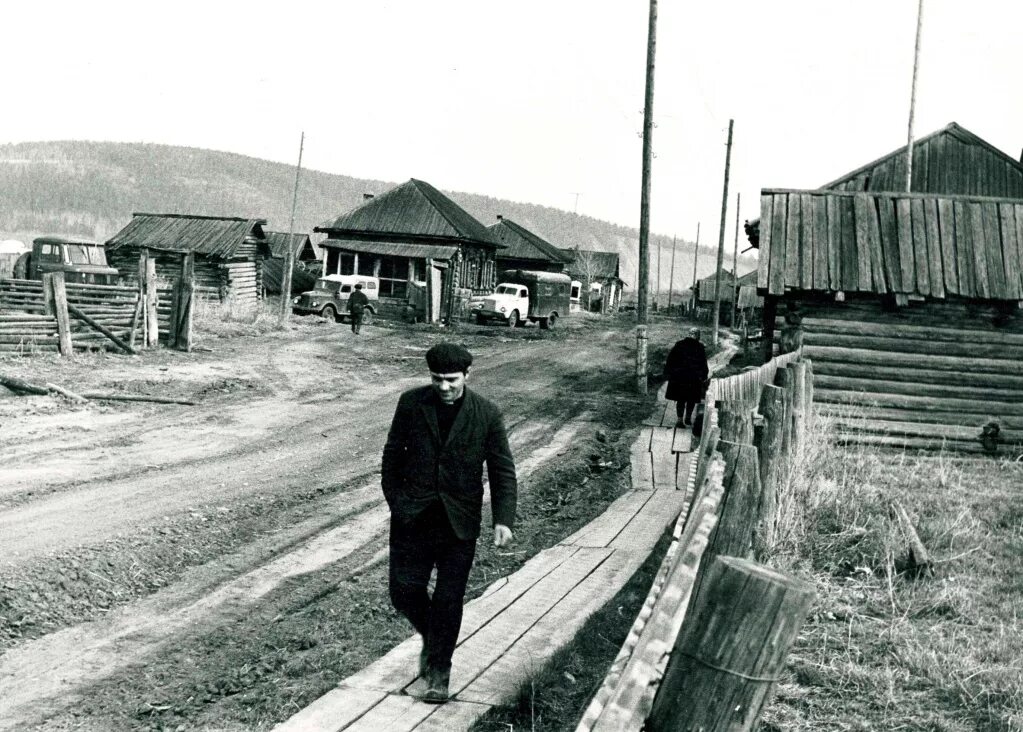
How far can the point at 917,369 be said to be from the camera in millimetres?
15523

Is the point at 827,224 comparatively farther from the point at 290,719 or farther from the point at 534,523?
the point at 290,719

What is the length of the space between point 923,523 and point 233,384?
1194 centimetres

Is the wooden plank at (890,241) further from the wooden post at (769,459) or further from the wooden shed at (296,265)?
the wooden shed at (296,265)

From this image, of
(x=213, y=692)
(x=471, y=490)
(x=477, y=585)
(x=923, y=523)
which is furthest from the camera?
(x=923, y=523)

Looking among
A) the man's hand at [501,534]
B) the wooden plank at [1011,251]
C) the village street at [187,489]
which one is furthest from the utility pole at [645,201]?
the man's hand at [501,534]

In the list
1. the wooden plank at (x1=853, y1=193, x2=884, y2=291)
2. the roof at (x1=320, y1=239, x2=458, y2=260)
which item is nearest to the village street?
the wooden plank at (x1=853, y1=193, x2=884, y2=291)

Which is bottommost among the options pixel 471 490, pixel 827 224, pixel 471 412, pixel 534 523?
pixel 534 523

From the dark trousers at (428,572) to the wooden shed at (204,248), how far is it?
2984cm

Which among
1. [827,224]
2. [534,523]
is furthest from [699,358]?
[534,523]

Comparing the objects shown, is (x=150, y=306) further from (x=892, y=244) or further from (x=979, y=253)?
(x=979, y=253)

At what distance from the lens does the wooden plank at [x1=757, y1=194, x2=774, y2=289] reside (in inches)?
608

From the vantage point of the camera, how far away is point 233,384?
16984mm

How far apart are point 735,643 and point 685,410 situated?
47.0 feet

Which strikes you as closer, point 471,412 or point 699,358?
point 471,412
